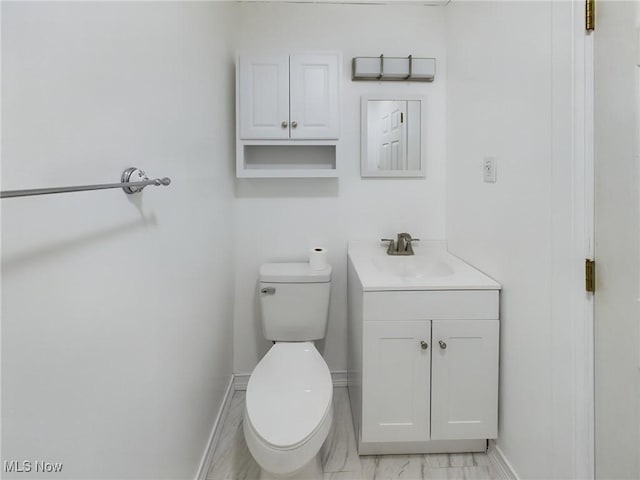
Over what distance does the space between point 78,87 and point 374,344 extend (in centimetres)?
132

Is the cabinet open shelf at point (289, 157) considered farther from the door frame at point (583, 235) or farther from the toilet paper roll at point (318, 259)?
the door frame at point (583, 235)

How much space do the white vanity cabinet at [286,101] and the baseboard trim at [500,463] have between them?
164 centimetres

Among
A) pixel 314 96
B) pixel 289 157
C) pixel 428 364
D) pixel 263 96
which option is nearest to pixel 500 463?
pixel 428 364

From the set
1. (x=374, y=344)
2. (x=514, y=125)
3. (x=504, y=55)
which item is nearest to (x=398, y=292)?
(x=374, y=344)

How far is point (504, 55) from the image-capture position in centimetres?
153

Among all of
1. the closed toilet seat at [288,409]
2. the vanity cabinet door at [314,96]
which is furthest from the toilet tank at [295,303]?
the vanity cabinet door at [314,96]

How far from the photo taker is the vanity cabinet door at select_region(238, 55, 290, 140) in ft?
6.63

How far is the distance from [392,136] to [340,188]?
43 centimetres

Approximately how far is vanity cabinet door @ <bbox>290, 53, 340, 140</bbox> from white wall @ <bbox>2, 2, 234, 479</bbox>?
2.03 ft

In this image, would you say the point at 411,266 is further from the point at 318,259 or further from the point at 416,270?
the point at 318,259

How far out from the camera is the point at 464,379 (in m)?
1.59

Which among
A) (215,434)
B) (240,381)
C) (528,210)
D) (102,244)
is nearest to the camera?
(102,244)

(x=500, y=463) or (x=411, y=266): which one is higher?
(x=411, y=266)

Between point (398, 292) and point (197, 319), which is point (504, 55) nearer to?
point (398, 292)
